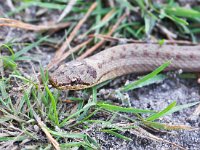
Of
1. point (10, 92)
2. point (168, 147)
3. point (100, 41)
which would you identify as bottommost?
point (168, 147)

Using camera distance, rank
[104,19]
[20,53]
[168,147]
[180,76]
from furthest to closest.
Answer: [104,19], [180,76], [20,53], [168,147]

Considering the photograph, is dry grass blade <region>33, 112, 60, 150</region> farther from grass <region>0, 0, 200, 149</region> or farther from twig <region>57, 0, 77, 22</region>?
twig <region>57, 0, 77, 22</region>

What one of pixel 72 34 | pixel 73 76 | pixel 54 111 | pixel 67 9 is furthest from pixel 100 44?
pixel 54 111

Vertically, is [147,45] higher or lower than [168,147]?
higher

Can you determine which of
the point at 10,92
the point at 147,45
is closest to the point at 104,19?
the point at 147,45

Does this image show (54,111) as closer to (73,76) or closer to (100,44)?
(73,76)

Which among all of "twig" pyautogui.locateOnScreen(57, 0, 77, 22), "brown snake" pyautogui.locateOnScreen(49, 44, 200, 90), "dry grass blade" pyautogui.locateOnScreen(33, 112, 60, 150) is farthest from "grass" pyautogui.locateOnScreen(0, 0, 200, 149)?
"twig" pyautogui.locateOnScreen(57, 0, 77, 22)

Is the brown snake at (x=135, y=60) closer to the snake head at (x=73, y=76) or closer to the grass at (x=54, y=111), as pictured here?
the snake head at (x=73, y=76)

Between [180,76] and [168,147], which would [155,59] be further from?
[168,147]
